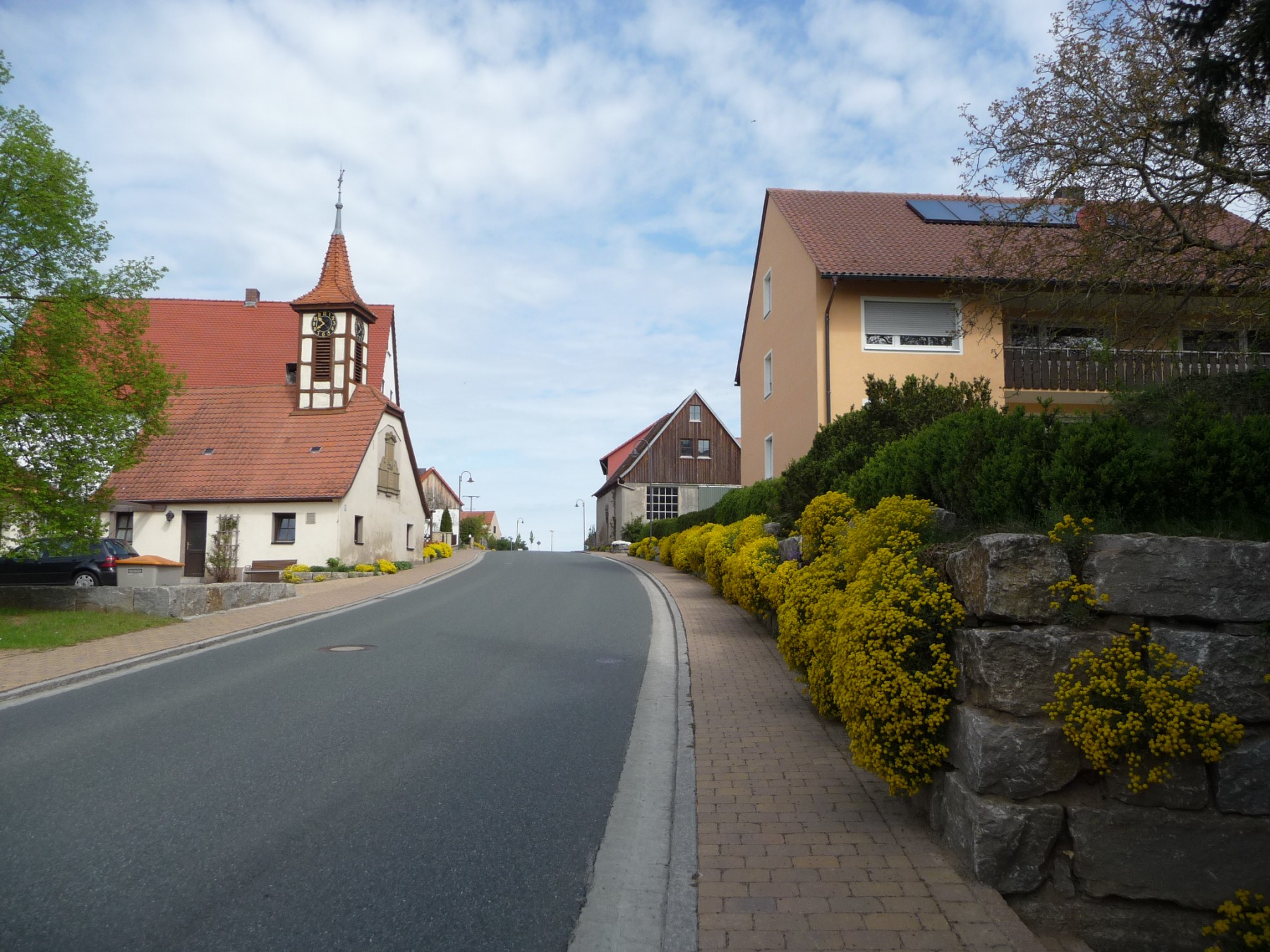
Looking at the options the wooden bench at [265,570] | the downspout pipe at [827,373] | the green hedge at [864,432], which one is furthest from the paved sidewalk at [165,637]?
the downspout pipe at [827,373]

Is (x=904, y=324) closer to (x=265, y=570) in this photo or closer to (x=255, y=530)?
(x=265, y=570)

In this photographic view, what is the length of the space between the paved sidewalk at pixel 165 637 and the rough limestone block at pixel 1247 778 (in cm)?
969

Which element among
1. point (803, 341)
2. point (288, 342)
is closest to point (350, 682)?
point (803, 341)

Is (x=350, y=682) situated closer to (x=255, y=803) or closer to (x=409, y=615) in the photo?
(x=255, y=803)

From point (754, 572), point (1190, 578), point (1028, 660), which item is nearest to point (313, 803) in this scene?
point (1028, 660)

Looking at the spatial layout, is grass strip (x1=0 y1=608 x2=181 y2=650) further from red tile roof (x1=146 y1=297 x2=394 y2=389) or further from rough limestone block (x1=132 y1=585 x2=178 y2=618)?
red tile roof (x1=146 y1=297 x2=394 y2=389)

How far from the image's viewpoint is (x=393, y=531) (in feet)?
110

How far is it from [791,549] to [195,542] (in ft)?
80.5

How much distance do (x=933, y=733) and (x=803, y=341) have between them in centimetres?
1820

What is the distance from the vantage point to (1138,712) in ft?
12.6

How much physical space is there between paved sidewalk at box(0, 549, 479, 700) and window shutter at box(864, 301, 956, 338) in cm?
1284

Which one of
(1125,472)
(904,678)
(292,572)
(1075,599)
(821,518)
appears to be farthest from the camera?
(292,572)

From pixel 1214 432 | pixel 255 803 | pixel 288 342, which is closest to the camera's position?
pixel 1214 432

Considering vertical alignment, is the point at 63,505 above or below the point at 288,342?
below
